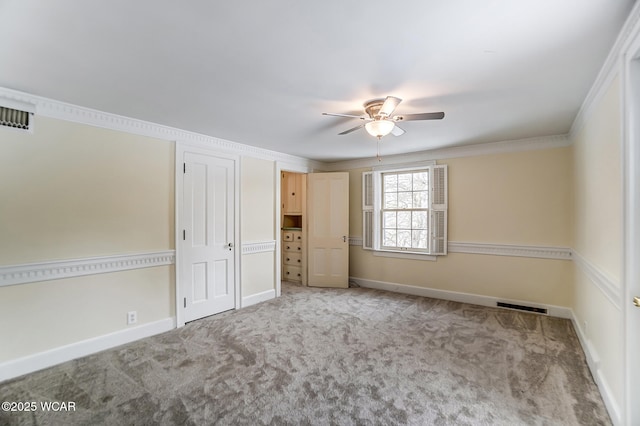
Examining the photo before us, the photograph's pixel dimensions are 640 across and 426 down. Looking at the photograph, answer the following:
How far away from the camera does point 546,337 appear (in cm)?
315

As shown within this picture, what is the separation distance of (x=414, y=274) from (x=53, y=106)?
495cm

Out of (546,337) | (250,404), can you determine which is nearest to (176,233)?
(250,404)

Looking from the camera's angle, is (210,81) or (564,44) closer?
(564,44)

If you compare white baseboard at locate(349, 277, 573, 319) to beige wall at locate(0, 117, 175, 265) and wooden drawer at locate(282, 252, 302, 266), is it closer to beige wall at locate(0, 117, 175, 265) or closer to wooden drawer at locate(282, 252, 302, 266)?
wooden drawer at locate(282, 252, 302, 266)

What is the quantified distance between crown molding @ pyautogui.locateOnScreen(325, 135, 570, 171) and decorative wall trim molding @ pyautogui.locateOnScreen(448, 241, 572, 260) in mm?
1317

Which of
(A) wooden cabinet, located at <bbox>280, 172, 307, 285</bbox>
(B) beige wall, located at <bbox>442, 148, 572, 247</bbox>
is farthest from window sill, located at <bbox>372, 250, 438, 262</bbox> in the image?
(A) wooden cabinet, located at <bbox>280, 172, 307, 285</bbox>

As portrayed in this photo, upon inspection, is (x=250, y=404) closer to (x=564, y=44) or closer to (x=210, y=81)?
(x=210, y=81)

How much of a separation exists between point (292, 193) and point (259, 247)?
6.04ft

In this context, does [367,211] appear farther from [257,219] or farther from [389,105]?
→ [389,105]

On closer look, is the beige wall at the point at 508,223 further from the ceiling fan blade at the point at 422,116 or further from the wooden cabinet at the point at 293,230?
the ceiling fan blade at the point at 422,116

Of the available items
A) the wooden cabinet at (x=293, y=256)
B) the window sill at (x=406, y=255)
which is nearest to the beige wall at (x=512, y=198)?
the window sill at (x=406, y=255)

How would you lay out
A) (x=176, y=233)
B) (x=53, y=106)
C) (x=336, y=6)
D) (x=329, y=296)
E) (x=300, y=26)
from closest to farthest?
(x=336, y=6), (x=300, y=26), (x=53, y=106), (x=176, y=233), (x=329, y=296)

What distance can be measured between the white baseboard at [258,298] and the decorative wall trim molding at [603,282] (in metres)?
3.84

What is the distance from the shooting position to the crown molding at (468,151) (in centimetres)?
383
